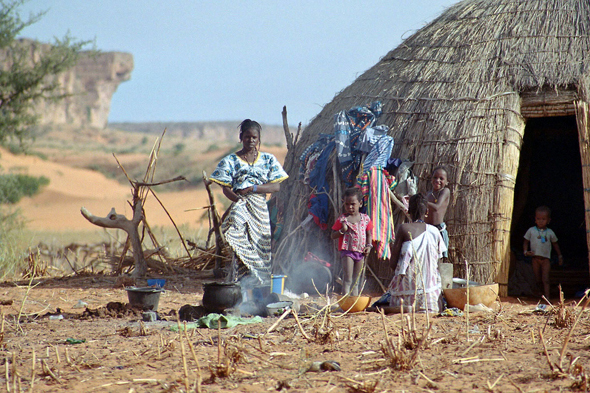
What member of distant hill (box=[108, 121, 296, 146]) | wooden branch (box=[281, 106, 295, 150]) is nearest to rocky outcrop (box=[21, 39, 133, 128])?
distant hill (box=[108, 121, 296, 146])

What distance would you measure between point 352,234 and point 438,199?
34.5 inches

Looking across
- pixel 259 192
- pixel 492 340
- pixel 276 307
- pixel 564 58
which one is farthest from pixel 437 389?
pixel 564 58

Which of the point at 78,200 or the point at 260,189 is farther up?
the point at 78,200

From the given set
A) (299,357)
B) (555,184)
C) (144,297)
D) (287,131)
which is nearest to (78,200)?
(287,131)

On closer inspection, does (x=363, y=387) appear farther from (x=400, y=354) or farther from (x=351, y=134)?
(x=351, y=134)

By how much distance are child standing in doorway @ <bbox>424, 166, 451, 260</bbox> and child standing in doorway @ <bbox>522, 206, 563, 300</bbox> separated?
1145 mm

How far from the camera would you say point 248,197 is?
5480mm

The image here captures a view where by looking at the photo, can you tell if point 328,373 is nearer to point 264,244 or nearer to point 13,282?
point 264,244

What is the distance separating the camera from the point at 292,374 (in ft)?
10.3

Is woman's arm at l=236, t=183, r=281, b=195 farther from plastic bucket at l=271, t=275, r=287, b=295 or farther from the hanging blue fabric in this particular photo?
the hanging blue fabric

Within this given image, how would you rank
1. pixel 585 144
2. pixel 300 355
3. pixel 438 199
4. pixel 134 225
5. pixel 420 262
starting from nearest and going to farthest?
pixel 300 355
pixel 420 262
pixel 438 199
pixel 585 144
pixel 134 225

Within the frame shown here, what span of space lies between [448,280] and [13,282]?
4.95 m

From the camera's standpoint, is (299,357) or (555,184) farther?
(555,184)

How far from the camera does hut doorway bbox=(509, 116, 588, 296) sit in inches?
309
